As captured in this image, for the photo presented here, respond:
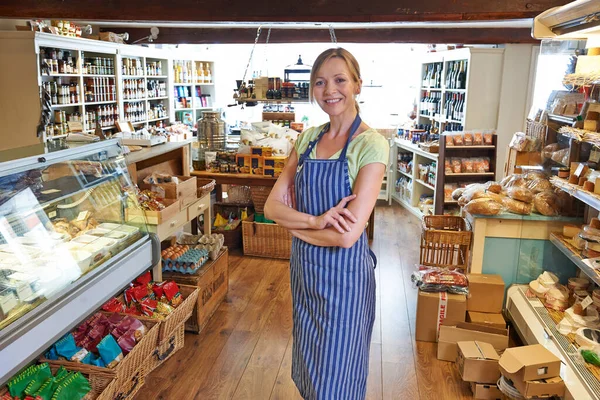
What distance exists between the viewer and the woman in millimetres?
1917

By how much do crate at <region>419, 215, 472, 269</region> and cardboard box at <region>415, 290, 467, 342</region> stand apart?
→ 0.53 m

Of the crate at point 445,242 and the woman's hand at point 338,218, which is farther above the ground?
the woman's hand at point 338,218

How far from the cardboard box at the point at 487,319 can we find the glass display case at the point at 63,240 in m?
2.18

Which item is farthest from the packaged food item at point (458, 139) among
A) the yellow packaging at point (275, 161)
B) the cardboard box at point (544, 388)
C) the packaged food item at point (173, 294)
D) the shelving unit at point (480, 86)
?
the packaged food item at point (173, 294)

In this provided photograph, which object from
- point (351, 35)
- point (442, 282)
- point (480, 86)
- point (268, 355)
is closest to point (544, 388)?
point (442, 282)

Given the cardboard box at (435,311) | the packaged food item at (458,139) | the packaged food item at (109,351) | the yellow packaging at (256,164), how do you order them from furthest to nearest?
the packaged food item at (458,139) → the yellow packaging at (256,164) → the cardboard box at (435,311) → the packaged food item at (109,351)

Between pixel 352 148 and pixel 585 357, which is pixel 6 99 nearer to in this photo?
pixel 352 148

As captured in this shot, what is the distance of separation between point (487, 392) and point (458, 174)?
333 centimetres

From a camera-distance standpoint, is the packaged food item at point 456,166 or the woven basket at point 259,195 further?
the packaged food item at point 456,166

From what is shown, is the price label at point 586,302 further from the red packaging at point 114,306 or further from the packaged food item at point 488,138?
the packaged food item at point 488,138

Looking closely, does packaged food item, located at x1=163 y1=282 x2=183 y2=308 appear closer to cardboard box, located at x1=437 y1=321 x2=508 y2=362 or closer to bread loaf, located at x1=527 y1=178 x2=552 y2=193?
cardboard box, located at x1=437 y1=321 x2=508 y2=362

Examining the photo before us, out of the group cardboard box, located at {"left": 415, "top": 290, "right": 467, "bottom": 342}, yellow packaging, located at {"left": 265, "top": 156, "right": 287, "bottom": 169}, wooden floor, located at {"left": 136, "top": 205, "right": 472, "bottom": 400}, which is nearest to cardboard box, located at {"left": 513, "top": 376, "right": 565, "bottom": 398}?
wooden floor, located at {"left": 136, "top": 205, "right": 472, "bottom": 400}

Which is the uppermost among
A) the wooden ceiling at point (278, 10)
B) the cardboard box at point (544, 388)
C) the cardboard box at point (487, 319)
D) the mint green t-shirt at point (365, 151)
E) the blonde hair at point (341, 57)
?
the wooden ceiling at point (278, 10)

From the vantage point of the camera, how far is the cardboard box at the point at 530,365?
8.41 ft
